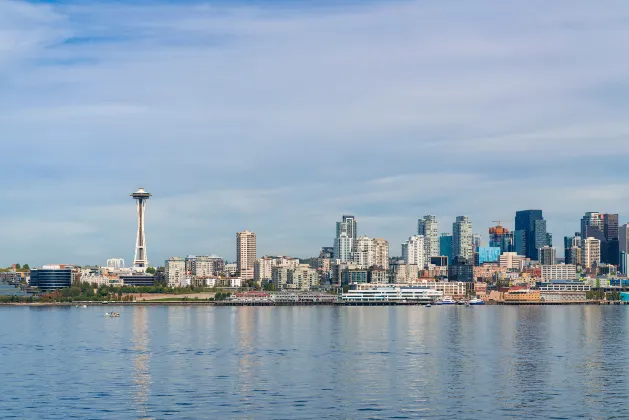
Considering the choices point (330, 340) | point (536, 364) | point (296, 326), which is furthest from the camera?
point (296, 326)

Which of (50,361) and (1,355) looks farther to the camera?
(1,355)

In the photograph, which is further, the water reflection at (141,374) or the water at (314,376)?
the water reflection at (141,374)

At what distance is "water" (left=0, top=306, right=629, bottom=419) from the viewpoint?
48.2 m

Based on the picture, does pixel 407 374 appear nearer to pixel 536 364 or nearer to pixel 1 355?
pixel 536 364

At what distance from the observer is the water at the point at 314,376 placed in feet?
158

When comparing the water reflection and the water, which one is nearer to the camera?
the water

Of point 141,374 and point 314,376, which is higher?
point 141,374

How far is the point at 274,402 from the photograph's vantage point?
4997 cm

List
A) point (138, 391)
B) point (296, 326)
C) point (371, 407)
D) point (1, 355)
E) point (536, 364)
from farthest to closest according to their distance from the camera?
point (296, 326) → point (1, 355) → point (536, 364) → point (138, 391) → point (371, 407)

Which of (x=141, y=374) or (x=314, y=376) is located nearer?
(x=314, y=376)

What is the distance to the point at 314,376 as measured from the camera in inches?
2361

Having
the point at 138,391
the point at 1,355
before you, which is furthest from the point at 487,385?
the point at 1,355

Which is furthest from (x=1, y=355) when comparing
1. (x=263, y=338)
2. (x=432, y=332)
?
(x=432, y=332)

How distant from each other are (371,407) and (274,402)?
15.5ft
